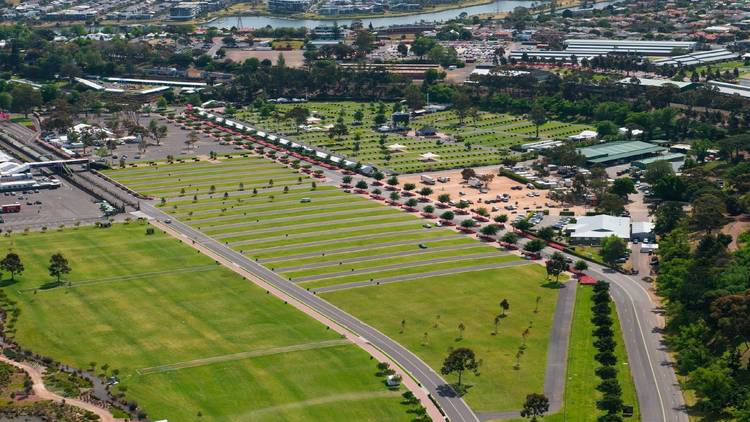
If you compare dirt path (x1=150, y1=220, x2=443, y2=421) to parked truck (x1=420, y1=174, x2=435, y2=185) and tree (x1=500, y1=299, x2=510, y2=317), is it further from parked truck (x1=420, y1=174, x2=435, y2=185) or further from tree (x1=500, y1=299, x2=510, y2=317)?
parked truck (x1=420, y1=174, x2=435, y2=185)

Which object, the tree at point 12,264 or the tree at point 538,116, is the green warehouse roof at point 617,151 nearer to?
the tree at point 538,116

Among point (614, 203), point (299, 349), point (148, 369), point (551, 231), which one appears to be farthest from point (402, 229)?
point (148, 369)

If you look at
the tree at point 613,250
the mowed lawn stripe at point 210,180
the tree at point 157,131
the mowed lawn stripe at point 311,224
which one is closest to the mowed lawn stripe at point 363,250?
the mowed lawn stripe at point 311,224

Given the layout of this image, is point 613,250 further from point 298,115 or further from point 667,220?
point 298,115

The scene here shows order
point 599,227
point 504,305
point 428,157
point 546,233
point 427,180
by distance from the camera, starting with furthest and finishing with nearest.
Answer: point 428,157 < point 427,180 < point 599,227 < point 546,233 < point 504,305

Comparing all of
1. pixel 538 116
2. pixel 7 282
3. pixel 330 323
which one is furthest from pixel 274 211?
pixel 538 116

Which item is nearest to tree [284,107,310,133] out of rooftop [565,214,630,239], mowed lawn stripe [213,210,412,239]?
mowed lawn stripe [213,210,412,239]
